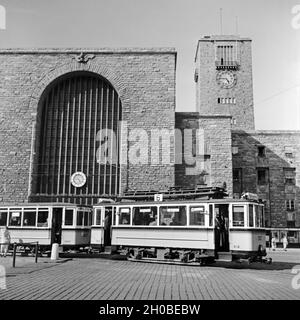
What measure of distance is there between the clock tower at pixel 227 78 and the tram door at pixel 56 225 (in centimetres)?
3695

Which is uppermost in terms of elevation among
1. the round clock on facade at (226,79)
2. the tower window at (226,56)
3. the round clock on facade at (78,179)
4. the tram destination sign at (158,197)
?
the tower window at (226,56)

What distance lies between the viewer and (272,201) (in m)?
35.3

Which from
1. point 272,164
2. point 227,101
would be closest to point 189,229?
point 272,164

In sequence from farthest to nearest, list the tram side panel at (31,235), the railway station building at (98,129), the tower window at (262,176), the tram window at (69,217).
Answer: the tower window at (262,176) → the railway station building at (98,129) → the tram window at (69,217) → the tram side panel at (31,235)

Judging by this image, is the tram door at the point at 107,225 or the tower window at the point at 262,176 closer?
the tram door at the point at 107,225

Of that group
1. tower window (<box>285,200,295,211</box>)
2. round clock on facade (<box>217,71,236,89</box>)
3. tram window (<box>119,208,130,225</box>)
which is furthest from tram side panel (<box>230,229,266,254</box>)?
round clock on facade (<box>217,71,236,89</box>)

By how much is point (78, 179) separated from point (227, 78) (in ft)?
112

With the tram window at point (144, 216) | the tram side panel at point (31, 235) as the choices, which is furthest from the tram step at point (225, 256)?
→ the tram side panel at point (31, 235)

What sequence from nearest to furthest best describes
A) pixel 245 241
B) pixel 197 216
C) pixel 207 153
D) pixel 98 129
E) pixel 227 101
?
pixel 245 241 → pixel 197 216 → pixel 207 153 → pixel 98 129 → pixel 227 101

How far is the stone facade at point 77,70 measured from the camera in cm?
2712

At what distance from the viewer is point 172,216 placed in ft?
55.3

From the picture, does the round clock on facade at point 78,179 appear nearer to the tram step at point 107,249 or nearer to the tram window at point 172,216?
the tram step at point 107,249

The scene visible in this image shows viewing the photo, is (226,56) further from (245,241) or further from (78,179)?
(245,241)

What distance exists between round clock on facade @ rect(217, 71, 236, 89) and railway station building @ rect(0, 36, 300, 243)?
26981 millimetres
